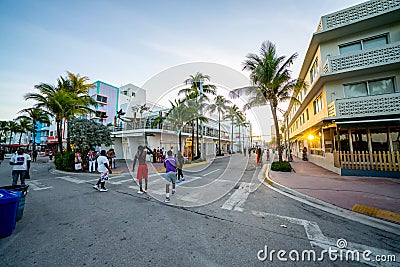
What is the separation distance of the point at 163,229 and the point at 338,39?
15.0m

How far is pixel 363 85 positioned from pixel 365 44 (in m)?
2.63

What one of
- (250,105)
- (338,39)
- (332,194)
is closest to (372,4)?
(338,39)

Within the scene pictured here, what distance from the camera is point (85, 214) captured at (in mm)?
4277

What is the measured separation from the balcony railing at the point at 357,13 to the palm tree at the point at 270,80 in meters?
2.85

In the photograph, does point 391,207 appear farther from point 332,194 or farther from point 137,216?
point 137,216

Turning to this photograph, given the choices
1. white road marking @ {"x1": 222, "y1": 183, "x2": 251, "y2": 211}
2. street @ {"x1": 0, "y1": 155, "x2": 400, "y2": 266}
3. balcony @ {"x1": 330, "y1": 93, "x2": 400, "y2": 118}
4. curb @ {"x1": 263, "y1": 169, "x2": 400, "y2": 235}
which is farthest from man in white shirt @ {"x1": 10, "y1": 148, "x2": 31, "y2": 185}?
balcony @ {"x1": 330, "y1": 93, "x2": 400, "y2": 118}

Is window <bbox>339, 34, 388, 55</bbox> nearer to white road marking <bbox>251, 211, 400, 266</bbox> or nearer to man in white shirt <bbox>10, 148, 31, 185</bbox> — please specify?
white road marking <bbox>251, 211, 400, 266</bbox>

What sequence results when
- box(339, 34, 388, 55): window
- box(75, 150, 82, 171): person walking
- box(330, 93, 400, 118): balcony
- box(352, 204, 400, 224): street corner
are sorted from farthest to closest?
1. box(75, 150, 82, 171): person walking
2. box(339, 34, 388, 55): window
3. box(330, 93, 400, 118): balcony
4. box(352, 204, 400, 224): street corner

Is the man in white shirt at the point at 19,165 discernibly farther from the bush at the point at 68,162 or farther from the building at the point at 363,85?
the building at the point at 363,85

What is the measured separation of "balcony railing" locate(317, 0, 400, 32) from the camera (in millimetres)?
9086

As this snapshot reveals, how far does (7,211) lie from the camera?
3.04 metres

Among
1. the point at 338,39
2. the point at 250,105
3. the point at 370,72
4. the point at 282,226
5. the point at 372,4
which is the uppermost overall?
the point at 372,4

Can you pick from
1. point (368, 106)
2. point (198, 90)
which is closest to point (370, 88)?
point (368, 106)

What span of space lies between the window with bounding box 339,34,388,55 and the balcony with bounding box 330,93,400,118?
11.7 feet
